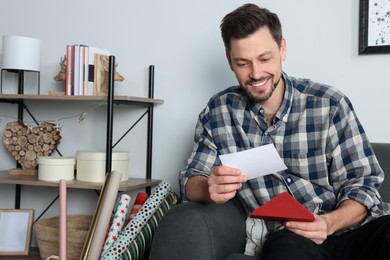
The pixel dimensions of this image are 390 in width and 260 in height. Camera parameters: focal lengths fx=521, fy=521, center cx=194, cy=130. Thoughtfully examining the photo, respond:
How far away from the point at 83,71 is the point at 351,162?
121 cm

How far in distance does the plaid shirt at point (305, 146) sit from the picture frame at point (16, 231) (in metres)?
1.06

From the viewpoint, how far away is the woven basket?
7.04 ft

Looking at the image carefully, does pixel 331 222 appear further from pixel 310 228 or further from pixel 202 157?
pixel 202 157

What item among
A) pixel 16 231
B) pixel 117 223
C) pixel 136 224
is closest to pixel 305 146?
pixel 136 224

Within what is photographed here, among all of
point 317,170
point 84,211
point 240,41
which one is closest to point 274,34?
point 240,41

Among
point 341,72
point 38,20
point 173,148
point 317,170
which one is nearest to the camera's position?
point 317,170

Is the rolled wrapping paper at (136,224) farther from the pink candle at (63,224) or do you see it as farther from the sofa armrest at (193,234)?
the sofa armrest at (193,234)

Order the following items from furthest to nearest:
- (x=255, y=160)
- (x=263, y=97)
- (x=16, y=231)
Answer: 1. (x=16, y=231)
2. (x=263, y=97)
3. (x=255, y=160)

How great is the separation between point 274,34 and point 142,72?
0.90m

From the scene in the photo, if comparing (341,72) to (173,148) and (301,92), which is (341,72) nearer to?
(301,92)

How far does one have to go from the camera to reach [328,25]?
215 centimetres

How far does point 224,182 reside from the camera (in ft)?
4.70

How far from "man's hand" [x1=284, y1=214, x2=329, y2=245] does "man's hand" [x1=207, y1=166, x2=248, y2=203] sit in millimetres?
182

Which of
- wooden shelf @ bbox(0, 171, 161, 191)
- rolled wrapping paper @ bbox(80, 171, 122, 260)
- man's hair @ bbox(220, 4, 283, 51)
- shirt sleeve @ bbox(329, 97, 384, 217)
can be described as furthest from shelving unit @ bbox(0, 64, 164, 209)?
shirt sleeve @ bbox(329, 97, 384, 217)
